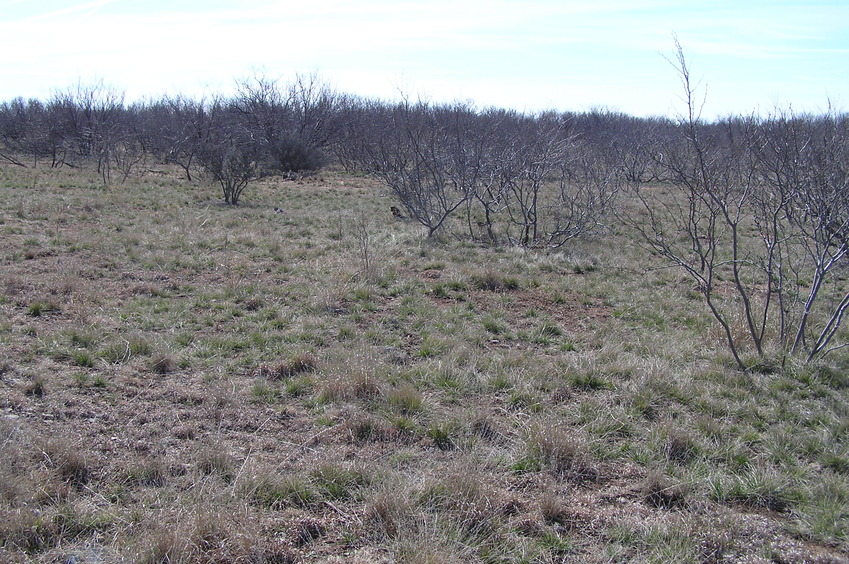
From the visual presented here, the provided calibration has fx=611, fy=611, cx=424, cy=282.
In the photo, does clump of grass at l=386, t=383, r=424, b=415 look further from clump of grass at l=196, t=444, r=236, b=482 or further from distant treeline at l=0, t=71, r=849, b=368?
distant treeline at l=0, t=71, r=849, b=368

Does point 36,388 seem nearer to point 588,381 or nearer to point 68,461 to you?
point 68,461

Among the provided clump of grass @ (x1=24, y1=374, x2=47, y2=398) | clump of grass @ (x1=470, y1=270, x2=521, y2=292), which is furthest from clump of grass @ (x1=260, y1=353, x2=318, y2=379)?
clump of grass @ (x1=470, y1=270, x2=521, y2=292)

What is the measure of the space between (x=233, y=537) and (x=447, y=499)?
3.30 ft

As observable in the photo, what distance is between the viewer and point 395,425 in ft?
12.8

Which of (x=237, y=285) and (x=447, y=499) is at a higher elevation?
(x=237, y=285)

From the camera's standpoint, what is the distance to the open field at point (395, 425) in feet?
9.10

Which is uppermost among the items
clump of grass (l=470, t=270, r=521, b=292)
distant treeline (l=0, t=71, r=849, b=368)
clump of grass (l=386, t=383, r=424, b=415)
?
distant treeline (l=0, t=71, r=849, b=368)

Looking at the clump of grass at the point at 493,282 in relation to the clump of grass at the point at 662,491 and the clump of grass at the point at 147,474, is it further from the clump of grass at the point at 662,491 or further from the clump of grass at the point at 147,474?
the clump of grass at the point at 147,474

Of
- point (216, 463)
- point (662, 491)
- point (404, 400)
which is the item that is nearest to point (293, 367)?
point (404, 400)

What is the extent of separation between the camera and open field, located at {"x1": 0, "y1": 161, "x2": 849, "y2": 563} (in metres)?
2.77

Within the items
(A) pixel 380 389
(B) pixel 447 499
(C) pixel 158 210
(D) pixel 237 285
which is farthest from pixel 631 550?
(C) pixel 158 210

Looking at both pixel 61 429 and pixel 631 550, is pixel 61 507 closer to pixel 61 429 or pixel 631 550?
pixel 61 429

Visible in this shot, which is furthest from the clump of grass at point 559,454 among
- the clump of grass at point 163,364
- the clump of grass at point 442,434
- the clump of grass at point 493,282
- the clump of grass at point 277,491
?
the clump of grass at point 493,282

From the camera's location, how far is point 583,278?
8.97 metres
